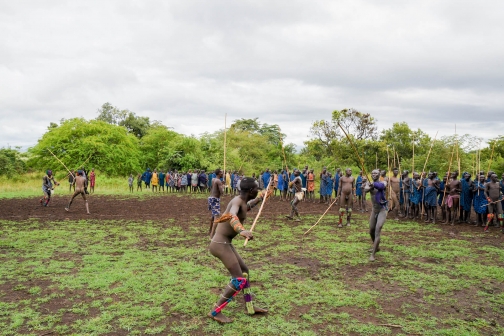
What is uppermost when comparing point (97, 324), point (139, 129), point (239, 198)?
point (139, 129)

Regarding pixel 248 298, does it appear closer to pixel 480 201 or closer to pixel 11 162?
pixel 480 201

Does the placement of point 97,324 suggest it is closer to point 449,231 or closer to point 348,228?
point 348,228

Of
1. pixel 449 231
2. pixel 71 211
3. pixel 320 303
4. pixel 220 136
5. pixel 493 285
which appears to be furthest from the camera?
pixel 220 136

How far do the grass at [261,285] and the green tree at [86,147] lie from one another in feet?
84.5

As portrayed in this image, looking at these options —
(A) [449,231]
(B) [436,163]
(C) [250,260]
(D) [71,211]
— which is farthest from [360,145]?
(C) [250,260]

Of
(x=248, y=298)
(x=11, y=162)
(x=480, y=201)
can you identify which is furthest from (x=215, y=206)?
(x=11, y=162)

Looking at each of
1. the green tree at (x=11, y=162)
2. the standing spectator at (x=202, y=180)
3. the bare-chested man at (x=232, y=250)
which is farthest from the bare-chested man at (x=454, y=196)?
the green tree at (x=11, y=162)

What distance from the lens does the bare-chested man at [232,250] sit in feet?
17.9

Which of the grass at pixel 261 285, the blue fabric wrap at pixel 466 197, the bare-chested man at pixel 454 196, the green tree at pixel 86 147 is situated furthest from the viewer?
the green tree at pixel 86 147

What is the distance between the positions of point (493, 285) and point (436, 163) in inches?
1044

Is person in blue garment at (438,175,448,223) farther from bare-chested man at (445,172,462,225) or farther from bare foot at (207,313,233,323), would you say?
bare foot at (207,313,233,323)

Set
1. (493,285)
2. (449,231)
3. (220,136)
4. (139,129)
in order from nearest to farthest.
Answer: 1. (493,285)
2. (449,231)
3. (220,136)
4. (139,129)

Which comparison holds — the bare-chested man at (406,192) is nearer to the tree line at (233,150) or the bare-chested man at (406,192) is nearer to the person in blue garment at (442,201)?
the person in blue garment at (442,201)

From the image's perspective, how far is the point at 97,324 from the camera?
5.33m
